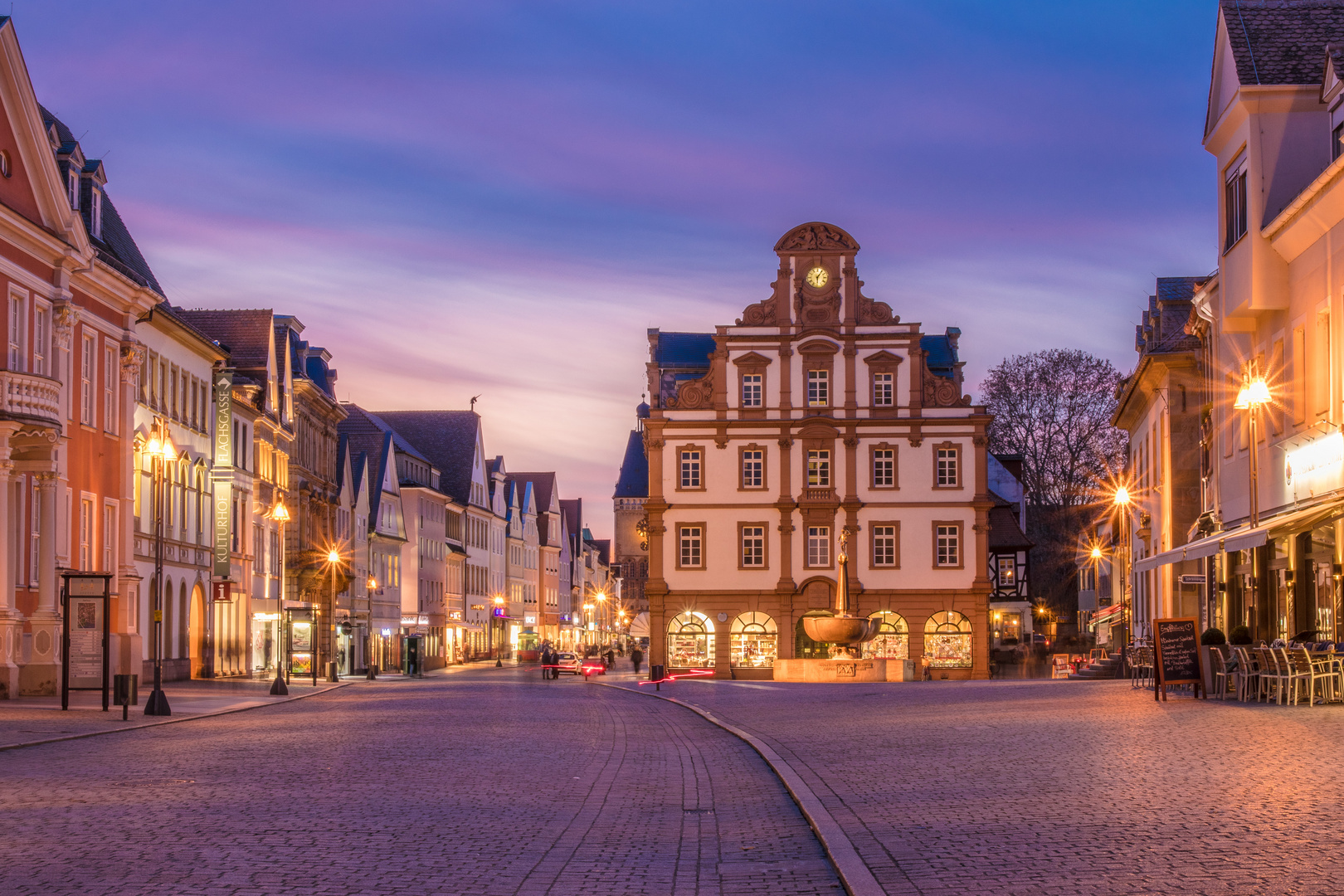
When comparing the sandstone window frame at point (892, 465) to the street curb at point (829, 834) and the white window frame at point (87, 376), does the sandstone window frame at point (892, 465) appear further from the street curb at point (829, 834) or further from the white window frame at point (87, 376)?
the street curb at point (829, 834)

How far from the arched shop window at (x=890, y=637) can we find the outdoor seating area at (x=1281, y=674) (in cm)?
4291

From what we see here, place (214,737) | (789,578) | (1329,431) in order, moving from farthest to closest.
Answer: (789,578)
(1329,431)
(214,737)

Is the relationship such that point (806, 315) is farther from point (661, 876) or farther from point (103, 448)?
point (661, 876)

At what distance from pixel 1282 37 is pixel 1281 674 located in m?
13.4

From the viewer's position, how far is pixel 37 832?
1224 cm

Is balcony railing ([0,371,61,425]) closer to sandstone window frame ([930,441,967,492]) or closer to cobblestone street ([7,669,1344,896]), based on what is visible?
cobblestone street ([7,669,1344,896])

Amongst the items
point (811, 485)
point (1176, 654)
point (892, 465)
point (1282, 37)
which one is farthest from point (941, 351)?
point (1176, 654)

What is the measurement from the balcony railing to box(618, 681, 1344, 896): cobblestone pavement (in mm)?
16905

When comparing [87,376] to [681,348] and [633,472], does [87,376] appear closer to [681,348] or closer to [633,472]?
[681,348]

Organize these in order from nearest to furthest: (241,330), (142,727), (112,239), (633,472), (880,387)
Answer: (142,727) < (112,239) < (241,330) < (880,387) < (633,472)

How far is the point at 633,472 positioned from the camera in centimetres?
16912

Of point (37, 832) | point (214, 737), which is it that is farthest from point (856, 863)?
point (214, 737)

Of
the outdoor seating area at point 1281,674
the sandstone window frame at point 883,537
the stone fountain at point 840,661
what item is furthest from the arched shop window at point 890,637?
the outdoor seating area at point 1281,674

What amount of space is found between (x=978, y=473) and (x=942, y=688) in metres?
30.0
